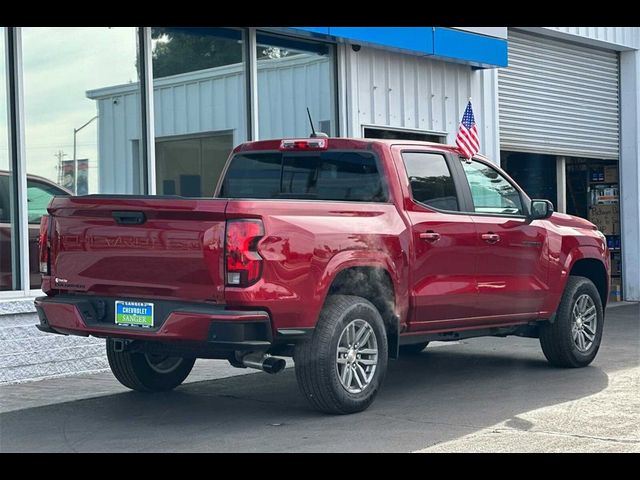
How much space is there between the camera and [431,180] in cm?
877

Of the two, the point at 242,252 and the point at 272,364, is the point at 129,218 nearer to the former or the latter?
the point at 242,252

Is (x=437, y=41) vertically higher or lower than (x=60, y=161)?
higher

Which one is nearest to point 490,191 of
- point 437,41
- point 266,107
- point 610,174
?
point 266,107

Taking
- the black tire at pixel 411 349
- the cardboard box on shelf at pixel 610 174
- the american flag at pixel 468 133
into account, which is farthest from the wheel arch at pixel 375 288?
the cardboard box on shelf at pixel 610 174

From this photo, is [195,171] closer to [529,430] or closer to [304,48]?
[304,48]

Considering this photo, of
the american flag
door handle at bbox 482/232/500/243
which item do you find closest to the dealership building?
the american flag

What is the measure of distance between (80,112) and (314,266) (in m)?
4.52

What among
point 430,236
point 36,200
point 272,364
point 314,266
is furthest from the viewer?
point 36,200

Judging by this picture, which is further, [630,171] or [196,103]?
[630,171]

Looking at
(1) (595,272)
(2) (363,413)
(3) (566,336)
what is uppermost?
(1) (595,272)

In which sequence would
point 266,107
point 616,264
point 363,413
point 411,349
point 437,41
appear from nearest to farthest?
point 363,413
point 411,349
point 266,107
point 437,41
point 616,264

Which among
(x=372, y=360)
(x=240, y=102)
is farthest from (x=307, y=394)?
(x=240, y=102)

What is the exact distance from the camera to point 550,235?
9656 mm

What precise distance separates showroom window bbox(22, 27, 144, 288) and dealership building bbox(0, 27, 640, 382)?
0.05ft
